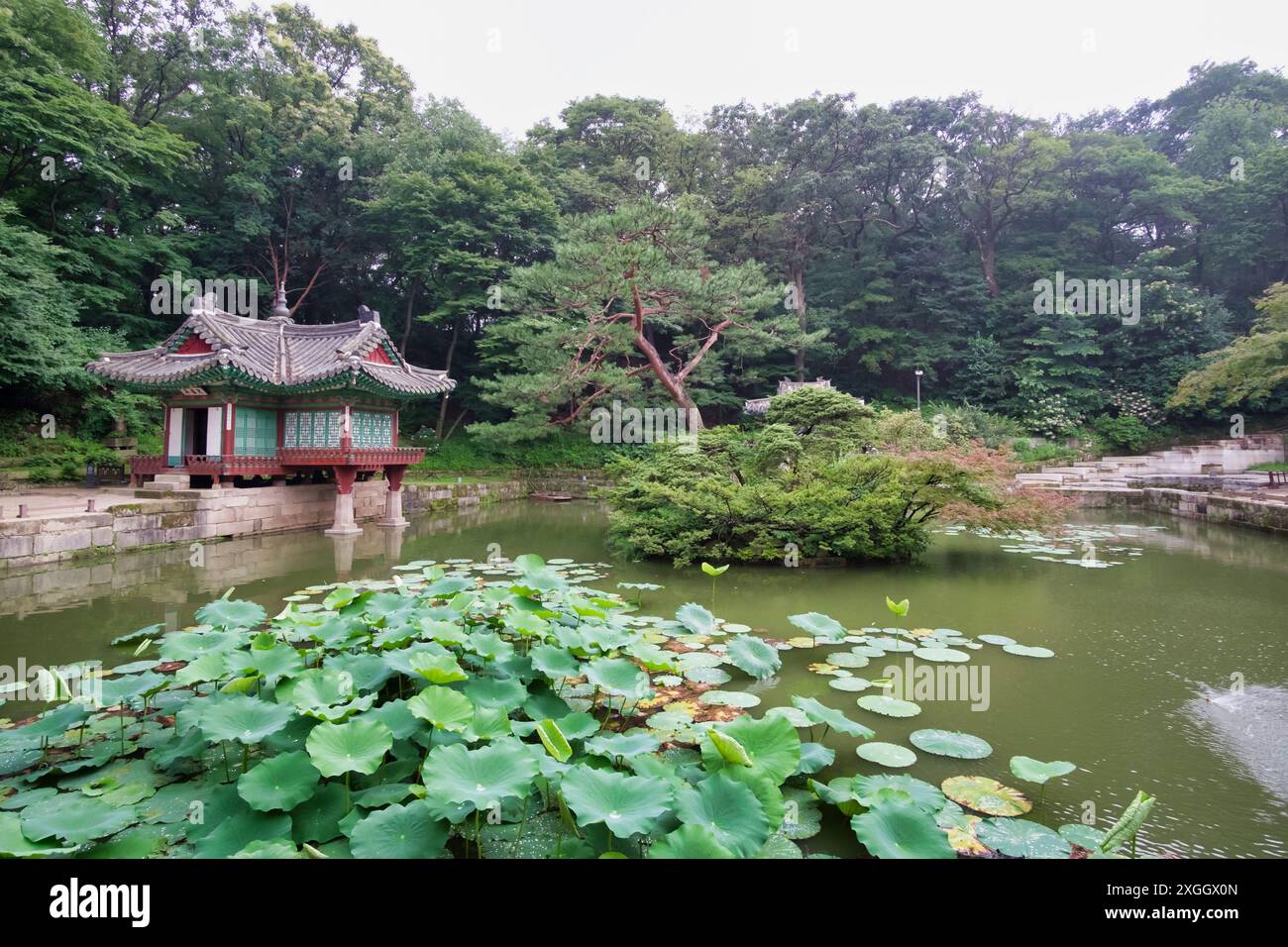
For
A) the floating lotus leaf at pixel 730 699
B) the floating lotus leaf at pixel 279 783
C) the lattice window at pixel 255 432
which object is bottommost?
the floating lotus leaf at pixel 730 699

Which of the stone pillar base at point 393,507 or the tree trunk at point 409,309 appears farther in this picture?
the tree trunk at point 409,309

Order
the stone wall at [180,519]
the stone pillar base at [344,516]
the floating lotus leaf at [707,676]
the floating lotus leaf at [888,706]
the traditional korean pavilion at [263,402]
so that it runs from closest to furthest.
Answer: the floating lotus leaf at [888,706], the floating lotus leaf at [707,676], the stone wall at [180,519], the traditional korean pavilion at [263,402], the stone pillar base at [344,516]

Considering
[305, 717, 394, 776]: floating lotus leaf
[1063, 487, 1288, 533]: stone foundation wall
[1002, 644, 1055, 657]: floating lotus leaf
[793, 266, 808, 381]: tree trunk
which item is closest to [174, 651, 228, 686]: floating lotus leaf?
[305, 717, 394, 776]: floating lotus leaf

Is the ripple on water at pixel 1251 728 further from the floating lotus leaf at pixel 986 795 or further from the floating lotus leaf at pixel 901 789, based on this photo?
the floating lotus leaf at pixel 901 789

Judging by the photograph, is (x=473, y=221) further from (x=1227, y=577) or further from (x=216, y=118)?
(x=1227, y=577)

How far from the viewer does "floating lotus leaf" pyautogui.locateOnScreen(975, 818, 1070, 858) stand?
2262 mm

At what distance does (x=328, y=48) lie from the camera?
87.0 feet

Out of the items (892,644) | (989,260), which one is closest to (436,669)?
(892,644)

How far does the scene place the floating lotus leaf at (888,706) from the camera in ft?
11.8

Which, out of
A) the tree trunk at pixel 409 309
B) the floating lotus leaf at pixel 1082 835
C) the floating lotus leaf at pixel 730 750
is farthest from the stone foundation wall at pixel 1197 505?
the tree trunk at pixel 409 309

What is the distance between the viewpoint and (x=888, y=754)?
120 inches

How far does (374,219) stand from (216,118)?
19.4ft

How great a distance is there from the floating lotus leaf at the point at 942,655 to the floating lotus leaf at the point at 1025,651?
38cm

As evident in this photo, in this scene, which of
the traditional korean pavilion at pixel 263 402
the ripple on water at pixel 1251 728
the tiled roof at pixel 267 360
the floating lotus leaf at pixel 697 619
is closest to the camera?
the ripple on water at pixel 1251 728
